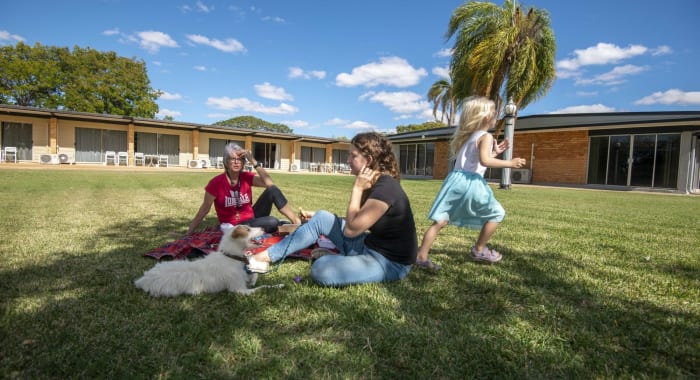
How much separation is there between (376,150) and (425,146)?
23.6 m

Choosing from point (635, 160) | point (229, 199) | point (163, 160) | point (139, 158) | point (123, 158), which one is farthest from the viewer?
point (163, 160)

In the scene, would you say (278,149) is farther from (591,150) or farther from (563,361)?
(563,361)

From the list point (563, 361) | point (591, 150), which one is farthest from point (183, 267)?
point (591, 150)

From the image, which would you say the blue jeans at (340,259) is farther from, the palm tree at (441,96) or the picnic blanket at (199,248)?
the palm tree at (441,96)

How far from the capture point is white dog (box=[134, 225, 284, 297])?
7.08 feet

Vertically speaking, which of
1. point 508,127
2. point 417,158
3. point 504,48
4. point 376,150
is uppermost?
point 504,48

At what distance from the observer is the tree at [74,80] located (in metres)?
27.9

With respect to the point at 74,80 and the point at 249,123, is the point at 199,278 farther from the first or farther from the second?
the point at 249,123

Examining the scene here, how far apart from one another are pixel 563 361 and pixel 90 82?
128 ft

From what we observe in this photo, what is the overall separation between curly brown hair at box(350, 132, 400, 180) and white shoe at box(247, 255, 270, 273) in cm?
115

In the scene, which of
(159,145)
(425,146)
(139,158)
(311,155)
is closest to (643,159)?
(425,146)

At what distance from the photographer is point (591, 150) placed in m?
16.2

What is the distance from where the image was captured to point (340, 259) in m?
2.42

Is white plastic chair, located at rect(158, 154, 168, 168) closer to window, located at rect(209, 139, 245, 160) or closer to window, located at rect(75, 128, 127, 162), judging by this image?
window, located at rect(75, 128, 127, 162)
